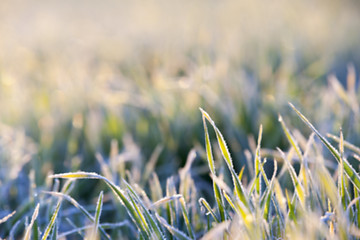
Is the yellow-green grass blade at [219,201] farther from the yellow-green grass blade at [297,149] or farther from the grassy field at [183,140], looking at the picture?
the yellow-green grass blade at [297,149]

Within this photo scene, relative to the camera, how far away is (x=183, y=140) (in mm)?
1056

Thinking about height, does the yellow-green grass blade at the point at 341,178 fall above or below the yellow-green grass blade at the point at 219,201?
above

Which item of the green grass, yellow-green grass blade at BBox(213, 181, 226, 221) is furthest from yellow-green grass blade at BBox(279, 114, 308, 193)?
yellow-green grass blade at BBox(213, 181, 226, 221)

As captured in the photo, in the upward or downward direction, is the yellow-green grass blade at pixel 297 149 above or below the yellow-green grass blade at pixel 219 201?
above

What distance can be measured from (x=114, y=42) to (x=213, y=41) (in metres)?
0.59

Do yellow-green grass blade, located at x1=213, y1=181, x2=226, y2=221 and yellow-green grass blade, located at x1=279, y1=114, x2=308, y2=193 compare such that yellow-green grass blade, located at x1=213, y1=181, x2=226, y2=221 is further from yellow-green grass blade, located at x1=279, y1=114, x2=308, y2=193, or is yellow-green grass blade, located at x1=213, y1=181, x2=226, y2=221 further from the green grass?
yellow-green grass blade, located at x1=279, y1=114, x2=308, y2=193

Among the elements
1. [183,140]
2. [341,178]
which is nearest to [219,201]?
[341,178]

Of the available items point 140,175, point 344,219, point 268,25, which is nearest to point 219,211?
point 344,219

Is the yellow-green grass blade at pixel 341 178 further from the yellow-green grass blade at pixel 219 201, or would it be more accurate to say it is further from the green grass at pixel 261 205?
the yellow-green grass blade at pixel 219 201

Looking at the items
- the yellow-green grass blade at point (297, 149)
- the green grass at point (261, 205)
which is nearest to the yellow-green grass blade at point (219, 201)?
the green grass at point (261, 205)

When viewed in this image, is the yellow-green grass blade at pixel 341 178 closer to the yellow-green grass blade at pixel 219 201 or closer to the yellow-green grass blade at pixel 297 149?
the yellow-green grass blade at pixel 297 149

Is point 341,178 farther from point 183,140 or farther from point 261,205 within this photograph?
point 183,140

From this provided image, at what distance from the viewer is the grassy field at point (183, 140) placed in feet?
1.81

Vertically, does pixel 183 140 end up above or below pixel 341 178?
below
